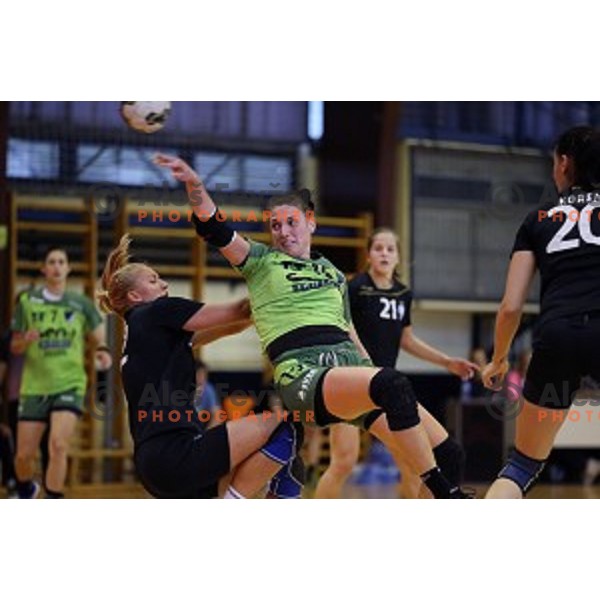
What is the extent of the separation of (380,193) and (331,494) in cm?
491

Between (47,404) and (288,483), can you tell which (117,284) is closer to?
(288,483)

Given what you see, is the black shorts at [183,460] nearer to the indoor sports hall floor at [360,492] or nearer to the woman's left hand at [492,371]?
the woman's left hand at [492,371]

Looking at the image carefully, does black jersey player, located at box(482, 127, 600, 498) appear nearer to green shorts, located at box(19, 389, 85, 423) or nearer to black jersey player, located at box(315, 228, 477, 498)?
black jersey player, located at box(315, 228, 477, 498)

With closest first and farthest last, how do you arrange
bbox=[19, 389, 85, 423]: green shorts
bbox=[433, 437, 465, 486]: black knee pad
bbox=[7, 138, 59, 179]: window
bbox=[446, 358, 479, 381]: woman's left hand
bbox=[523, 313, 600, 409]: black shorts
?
bbox=[523, 313, 600, 409]: black shorts, bbox=[433, 437, 465, 486]: black knee pad, bbox=[446, 358, 479, 381]: woman's left hand, bbox=[19, 389, 85, 423]: green shorts, bbox=[7, 138, 59, 179]: window

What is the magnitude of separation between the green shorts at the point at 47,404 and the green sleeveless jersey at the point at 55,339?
30mm

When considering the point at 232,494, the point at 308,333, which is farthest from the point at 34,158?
the point at 232,494

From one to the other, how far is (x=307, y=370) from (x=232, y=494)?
575 millimetres

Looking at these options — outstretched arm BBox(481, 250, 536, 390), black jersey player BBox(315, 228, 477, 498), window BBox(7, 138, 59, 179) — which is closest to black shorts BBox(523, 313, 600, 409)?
outstretched arm BBox(481, 250, 536, 390)

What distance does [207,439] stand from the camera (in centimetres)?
430

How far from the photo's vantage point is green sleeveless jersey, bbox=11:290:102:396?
7070 millimetres

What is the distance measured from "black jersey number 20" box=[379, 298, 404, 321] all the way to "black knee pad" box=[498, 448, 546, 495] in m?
1.65

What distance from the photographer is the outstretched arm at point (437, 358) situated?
5.55 meters
